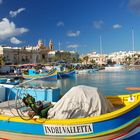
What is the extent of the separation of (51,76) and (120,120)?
56.5 metres

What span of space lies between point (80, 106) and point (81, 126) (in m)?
0.85

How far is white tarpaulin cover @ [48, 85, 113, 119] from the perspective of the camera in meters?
9.20

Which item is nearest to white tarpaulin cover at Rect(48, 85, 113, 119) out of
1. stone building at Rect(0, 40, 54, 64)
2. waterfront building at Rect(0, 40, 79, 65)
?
waterfront building at Rect(0, 40, 79, 65)

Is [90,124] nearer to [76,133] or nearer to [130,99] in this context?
[76,133]

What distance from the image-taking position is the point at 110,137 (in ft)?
29.2

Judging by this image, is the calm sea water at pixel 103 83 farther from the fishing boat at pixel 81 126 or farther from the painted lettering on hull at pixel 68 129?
the painted lettering on hull at pixel 68 129

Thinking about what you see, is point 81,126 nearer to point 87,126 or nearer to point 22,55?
point 87,126

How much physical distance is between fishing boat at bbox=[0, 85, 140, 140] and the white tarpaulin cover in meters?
0.43

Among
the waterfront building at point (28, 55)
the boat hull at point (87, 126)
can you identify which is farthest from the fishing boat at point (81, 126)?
the waterfront building at point (28, 55)

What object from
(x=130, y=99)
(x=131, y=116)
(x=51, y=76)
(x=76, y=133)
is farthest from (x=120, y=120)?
(x=51, y=76)

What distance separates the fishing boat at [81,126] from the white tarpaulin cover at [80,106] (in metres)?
0.43

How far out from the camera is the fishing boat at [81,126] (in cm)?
867

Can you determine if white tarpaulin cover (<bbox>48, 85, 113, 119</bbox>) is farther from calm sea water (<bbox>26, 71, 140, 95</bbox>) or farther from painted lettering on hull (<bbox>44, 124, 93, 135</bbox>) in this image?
calm sea water (<bbox>26, 71, 140, 95</bbox>)

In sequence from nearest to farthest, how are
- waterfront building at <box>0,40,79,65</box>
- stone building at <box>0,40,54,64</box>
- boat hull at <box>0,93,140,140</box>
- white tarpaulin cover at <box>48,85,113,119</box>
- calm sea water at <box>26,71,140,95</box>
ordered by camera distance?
boat hull at <box>0,93,140,140</box>, white tarpaulin cover at <box>48,85,113,119</box>, calm sea water at <box>26,71,140,95</box>, stone building at <box>0,40,54,64</box>, waterfront building at <box>0,40,79,65</box>
